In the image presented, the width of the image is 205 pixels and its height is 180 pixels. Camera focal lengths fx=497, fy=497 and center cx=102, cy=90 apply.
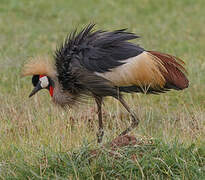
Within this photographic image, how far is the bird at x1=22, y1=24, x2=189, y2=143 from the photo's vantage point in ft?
17.0

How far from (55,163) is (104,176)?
42cm

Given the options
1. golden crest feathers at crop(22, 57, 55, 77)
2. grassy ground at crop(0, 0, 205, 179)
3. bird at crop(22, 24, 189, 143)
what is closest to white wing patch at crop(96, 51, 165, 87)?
bird at crop(22, 24, 189, 143)

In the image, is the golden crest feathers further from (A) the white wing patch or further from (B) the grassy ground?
(A) the white wing patch

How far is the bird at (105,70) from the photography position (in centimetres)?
520

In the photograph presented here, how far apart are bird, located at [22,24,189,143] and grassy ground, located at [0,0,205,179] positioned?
12.5 inches

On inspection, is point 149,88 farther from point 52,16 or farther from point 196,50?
point 52,16

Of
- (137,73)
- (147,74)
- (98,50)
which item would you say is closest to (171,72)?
(147,74)

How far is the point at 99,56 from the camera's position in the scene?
16.9 ft

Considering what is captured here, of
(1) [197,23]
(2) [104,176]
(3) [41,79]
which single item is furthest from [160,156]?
(1) [197,23]

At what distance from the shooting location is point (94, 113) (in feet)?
20.2

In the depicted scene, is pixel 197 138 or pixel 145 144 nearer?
pixel 145 144

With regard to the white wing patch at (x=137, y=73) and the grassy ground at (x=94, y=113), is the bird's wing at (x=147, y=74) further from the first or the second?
the grassy ground at (x=94, y=113)

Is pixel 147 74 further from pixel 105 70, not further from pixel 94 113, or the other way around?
pixel 94 113

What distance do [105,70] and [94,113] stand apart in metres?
1.07
